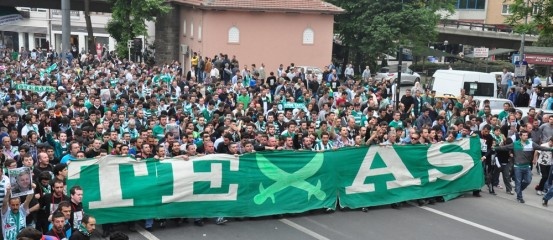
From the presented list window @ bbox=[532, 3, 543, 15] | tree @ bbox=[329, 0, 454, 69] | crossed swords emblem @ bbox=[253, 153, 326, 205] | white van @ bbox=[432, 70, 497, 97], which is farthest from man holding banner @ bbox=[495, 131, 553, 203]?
tree @ bbox=[329, 0, 454, 69]

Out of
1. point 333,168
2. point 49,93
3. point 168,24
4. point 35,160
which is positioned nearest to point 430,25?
point 168,24

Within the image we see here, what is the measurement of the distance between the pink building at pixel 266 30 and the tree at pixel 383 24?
3.02m

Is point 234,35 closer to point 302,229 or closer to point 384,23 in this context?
point 384,23

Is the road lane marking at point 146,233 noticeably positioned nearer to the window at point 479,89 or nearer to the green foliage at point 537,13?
the green foliage at point 537,13

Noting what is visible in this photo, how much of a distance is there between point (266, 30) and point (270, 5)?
1381 millimetres

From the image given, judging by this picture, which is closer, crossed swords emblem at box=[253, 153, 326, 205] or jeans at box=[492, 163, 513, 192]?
crossed swords emblem at box=[253, 153, 326, 205]

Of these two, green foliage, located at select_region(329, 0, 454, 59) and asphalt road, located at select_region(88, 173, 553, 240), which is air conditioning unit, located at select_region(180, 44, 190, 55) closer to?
green foliage, located at select_region(329, 0, 454, 59)

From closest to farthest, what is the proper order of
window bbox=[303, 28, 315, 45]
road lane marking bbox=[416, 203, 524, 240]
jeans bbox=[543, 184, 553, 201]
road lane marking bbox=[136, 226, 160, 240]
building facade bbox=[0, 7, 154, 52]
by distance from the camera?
1. road lane marking bbox=[136, 226, 160, 240]
2. road lane marking bbox=[416, 203, 524, 240]
3. jeans bbox=[543, 184, 553, 201]
4. window bbox=[303, 28, 315, 45]
5. building facade bbox=[0, 7, 154, 52]

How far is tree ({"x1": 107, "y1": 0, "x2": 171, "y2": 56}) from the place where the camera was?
3812 centimetres

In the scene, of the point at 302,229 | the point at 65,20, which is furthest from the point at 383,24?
the point at 302,229

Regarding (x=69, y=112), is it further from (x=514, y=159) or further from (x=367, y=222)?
(x=514, y=159)

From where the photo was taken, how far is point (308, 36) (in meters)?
37.4

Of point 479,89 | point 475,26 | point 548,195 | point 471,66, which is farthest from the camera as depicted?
point 475,26

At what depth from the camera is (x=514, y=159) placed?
14305mm
